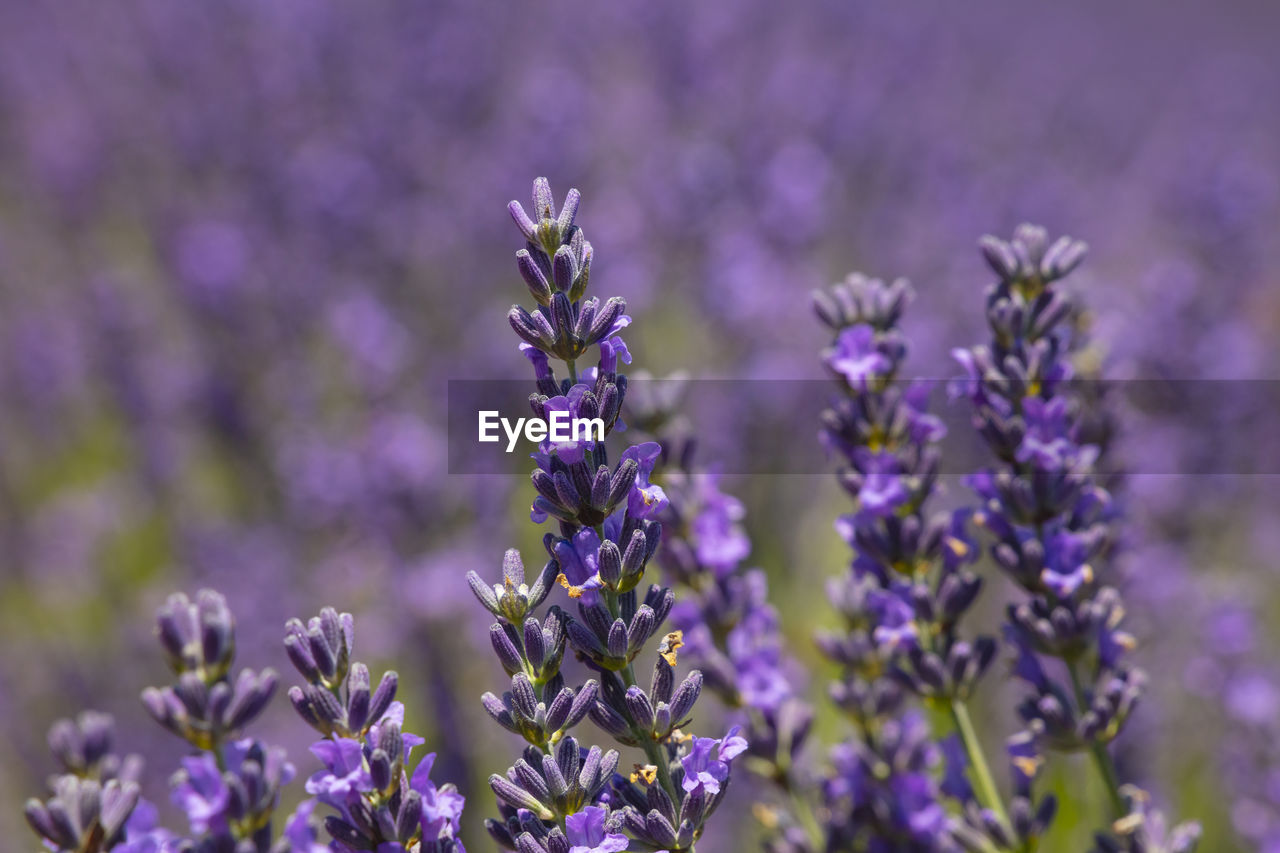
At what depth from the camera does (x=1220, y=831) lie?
2889 mm

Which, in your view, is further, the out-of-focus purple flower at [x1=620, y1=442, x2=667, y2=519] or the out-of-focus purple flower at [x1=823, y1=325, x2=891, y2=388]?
the out-of-focus purple flower at [x1=823, y1=325, x2=891, y2=388]

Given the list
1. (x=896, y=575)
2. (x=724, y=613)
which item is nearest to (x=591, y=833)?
(x=724, y=613)

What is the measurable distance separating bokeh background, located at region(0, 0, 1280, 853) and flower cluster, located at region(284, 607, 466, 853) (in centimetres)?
159

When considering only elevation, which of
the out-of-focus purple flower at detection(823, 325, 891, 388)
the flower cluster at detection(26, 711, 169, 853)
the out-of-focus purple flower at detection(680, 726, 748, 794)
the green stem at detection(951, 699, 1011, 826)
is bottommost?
the green stem at detection(951, 699, 1011, 826)

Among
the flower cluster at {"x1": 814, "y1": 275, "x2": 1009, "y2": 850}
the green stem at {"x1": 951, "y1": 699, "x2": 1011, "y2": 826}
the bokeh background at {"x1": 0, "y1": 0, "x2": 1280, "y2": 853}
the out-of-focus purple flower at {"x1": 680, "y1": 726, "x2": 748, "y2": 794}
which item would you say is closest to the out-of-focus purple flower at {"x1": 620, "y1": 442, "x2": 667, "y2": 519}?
the out-of-focus purple flower at {"x1": 680, "y1": 726, "x2": 748, "y2": 794}

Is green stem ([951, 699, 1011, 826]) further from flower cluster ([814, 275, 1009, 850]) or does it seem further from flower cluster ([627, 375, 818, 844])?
flower cluster ([627, 375, 818, 844])

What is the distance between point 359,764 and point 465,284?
4.10m

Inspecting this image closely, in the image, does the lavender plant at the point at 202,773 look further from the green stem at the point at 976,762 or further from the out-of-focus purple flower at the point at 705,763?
the green stem at the point at 976,762

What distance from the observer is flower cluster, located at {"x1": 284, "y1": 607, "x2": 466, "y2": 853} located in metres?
1.03

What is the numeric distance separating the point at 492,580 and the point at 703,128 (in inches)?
131

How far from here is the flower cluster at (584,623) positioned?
1089 millimetres

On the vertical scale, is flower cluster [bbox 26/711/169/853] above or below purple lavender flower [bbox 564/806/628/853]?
below

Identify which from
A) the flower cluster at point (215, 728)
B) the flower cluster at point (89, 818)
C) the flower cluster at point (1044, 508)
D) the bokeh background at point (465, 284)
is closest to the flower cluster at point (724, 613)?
the flower cluster at point (1044, 508)

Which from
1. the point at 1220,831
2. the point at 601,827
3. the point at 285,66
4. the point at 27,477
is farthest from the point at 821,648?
the point at 285,66
